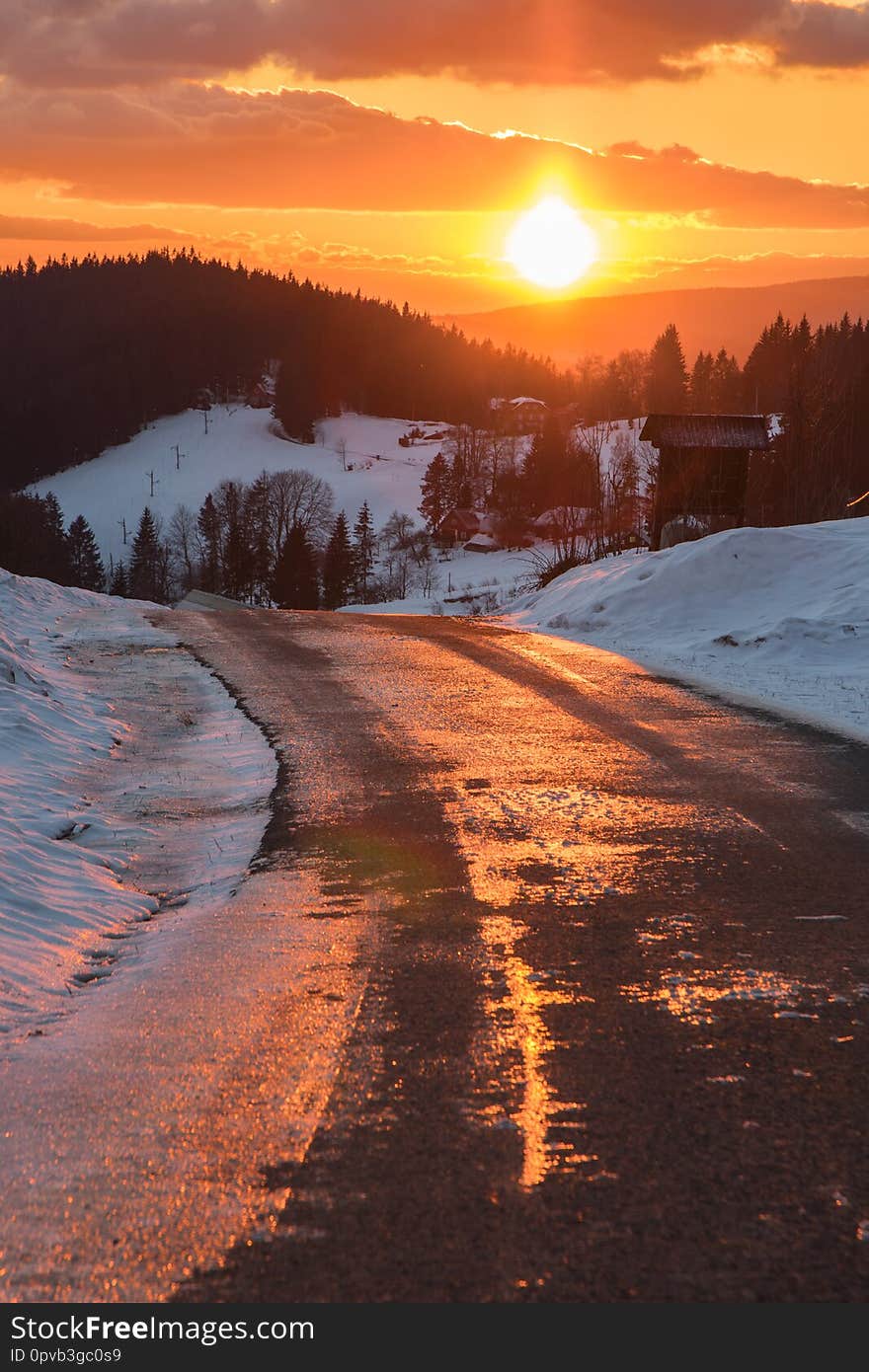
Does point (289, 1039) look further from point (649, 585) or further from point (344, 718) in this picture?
point (649, 585)

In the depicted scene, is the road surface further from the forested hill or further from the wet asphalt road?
the forested hill

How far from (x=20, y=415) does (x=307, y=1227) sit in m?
185

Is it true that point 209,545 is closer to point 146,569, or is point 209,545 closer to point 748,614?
point 146,569

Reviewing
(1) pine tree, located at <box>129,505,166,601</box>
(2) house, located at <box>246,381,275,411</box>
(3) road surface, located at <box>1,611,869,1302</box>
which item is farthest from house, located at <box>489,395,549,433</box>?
(3) road surface, located at <box>1,611,869,1302</box>

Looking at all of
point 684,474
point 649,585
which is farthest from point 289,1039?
point 684,474

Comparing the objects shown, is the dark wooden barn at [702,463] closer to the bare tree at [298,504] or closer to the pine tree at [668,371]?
the bare tree at [298,504]

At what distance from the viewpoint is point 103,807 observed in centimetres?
809

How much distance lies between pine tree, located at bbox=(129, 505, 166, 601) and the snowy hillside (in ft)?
73.1

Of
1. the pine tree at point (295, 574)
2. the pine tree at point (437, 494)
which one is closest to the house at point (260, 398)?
the pine tree at point (437, 494)

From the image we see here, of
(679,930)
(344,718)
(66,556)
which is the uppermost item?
(679,930)

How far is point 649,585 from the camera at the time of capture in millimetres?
21031

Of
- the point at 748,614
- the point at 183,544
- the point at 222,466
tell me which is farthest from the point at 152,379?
the point at 748,614

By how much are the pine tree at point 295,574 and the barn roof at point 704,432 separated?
186ft

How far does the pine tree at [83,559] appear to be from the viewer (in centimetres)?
10794
